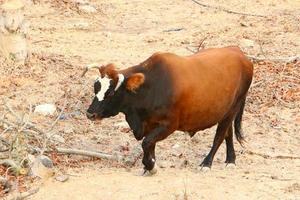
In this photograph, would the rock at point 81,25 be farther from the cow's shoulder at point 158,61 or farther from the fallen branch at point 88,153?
the cow's shoulder at point 158,61

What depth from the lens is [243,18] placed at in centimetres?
1514

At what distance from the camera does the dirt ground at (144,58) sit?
24.0 ft

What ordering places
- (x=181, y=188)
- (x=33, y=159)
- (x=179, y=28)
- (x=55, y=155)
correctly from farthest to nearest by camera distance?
1. (x=179, y=28)
2. (x=55, y=155)
3. (x=33, y=159)
4. (x=181, y=188)

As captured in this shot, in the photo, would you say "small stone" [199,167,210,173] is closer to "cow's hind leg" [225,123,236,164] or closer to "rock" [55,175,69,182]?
"cow's hind leg" [225,123,236,164]

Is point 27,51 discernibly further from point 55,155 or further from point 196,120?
point 196,120

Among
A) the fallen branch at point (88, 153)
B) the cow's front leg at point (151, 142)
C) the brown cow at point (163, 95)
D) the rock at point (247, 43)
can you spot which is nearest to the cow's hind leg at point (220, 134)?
the brown cow at point (163, 95)

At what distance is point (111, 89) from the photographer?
24.6 feet

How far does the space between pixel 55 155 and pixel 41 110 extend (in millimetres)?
1610

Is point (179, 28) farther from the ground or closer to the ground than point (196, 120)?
closer to the ground

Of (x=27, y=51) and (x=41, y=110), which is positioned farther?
(x=27, y=51)

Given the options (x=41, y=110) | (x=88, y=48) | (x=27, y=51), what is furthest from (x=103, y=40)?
(x=41, y=110)

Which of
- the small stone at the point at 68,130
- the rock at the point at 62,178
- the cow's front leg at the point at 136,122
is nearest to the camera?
the rock at the point at 62,178

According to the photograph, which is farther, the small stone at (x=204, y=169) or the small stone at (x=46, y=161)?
the small stone at (x=204, y=169)

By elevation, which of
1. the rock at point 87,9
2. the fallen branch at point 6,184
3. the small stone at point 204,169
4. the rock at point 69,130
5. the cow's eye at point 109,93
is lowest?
the rock at point 87,9
